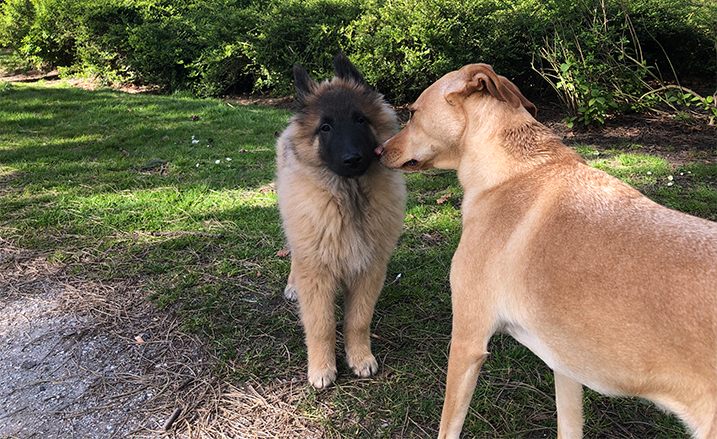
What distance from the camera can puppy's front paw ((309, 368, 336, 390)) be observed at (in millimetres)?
2998

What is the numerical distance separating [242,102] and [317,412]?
9844 mm

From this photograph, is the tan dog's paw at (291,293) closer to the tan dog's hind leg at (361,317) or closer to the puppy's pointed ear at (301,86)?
the tan dog's hind leg at (361,317)

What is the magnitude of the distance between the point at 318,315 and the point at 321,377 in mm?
384

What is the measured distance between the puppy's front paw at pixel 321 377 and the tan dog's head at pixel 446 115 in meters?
1.38

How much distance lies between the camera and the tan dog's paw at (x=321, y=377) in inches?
118

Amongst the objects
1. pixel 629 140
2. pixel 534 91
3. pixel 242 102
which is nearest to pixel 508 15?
pixel 534 91

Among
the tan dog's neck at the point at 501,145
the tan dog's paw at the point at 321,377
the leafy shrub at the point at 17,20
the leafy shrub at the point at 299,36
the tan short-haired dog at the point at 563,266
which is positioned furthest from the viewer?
the leafy shrub at the point at 17,20

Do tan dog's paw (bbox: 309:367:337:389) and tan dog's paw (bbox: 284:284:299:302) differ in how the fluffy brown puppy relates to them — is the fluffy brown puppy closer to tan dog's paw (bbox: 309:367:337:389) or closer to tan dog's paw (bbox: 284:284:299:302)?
tan dog's paw (bbox: 309:367:337:389)

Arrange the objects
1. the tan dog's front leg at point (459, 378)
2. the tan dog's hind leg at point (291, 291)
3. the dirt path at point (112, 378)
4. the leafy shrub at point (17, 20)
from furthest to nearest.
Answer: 1. the leafy shrub at point (17, 20)
2. the tan dog's hind leg at point (291, 291)
3. the dirt path at point (112, 378)
4. the tan dog's front leg at point (459, 378)

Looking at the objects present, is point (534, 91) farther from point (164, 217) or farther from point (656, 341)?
point (656, 341)

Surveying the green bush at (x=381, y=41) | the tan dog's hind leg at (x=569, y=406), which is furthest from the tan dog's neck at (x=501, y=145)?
the green bush at (x=381, y=41)

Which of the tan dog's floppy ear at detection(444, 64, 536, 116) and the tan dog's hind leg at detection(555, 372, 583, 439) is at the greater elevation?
the tan dog's floppy ear at detection(444, 64, 536, 116)

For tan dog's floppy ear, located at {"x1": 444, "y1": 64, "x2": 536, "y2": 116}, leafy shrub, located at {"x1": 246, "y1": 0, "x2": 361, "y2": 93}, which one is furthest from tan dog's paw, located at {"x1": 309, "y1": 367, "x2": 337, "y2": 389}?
leafy shrub, located at {"x1": 246, "y1": 0, "x2": 361, "y2": 93}

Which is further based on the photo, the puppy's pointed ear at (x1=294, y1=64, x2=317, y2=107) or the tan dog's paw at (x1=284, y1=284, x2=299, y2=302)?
the tan dog's paw at (x1=284, y1=284, x2=299, y2=302)
